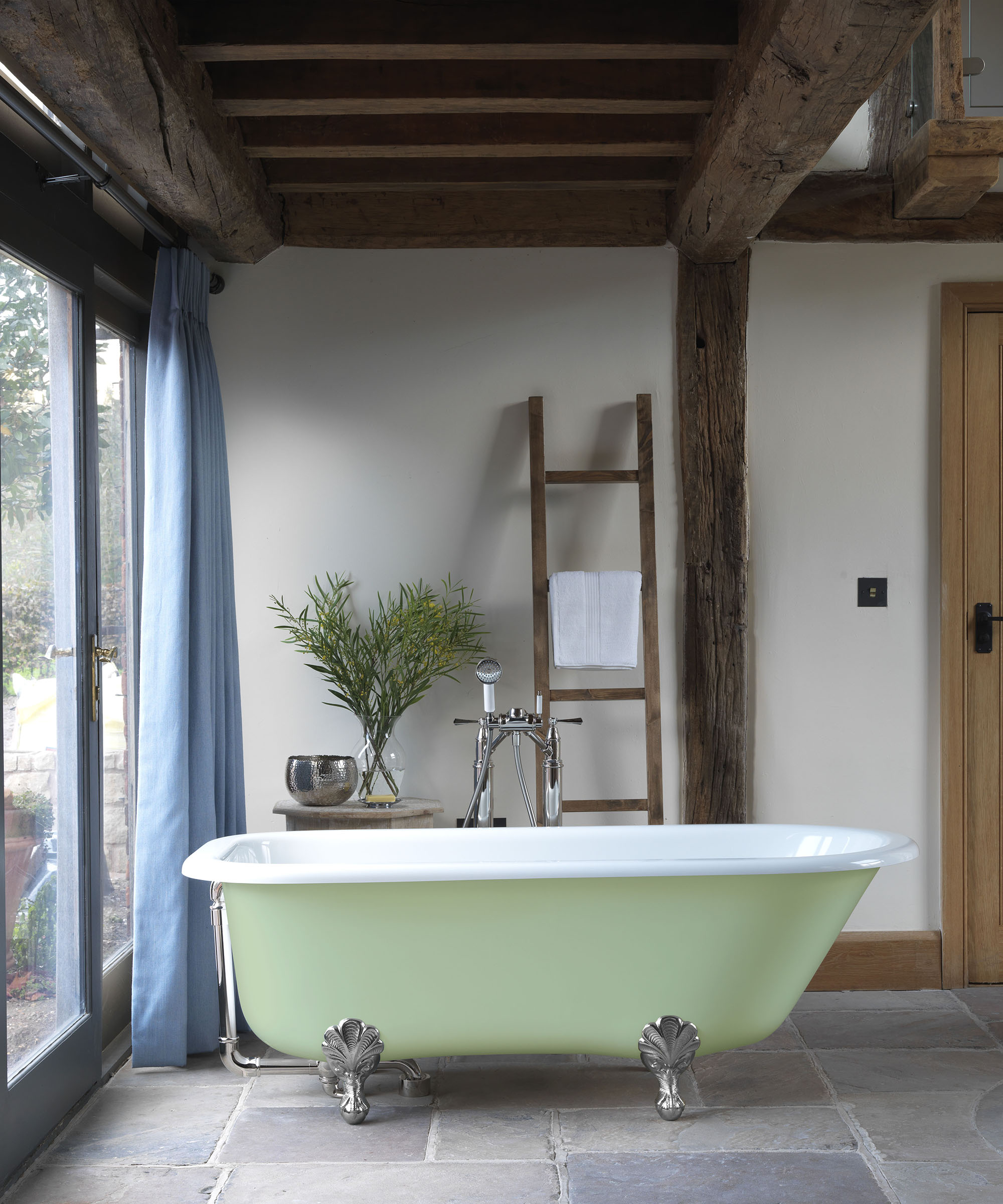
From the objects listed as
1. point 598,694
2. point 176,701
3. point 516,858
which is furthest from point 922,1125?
point 176,701

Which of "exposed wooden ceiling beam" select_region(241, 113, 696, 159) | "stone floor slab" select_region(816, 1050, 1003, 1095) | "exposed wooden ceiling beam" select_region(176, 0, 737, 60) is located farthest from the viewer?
"exposed wooden ceiling beam" select_region(241, 113, 696, 159)

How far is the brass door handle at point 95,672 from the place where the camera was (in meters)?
2.63

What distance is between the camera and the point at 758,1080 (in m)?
2.66

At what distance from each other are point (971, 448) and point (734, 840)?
153 cm

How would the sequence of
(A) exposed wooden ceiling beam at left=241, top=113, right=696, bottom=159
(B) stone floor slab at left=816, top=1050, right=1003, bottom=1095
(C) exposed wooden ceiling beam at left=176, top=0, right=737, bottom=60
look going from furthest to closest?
(A) exposed wooden ceiling beam at left=241, top=113, right=696, bottom=159
(B) stone floor slab at left=816, top=1050, right=1003, bottom=1095
(C) exposed wooden ceiling beam at left=176, top=0, right=737, bottom=60

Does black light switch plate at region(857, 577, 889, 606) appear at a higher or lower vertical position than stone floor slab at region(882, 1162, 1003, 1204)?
higher

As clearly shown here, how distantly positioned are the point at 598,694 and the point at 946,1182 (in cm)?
156

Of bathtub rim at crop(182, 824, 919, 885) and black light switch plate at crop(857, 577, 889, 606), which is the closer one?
bathtub rim at crop(182, 824, 919, 885)

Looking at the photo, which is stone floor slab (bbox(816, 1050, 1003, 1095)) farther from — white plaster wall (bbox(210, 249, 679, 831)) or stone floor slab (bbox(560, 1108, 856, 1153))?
white plaster wall (bbox(210, 249, 679, 831))

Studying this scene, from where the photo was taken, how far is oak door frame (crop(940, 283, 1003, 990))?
340 centimetres

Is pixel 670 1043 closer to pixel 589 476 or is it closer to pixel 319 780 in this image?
pixel 319 780

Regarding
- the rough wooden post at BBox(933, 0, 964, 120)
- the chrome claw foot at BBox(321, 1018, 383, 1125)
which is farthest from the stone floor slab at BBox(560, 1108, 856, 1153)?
the rough wooden post at BBox(933, 0, 964, 120)

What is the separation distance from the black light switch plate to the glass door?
2296 mm

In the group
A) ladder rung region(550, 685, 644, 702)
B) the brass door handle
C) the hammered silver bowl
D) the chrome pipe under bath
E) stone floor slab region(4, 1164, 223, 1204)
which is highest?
the brass door handle
